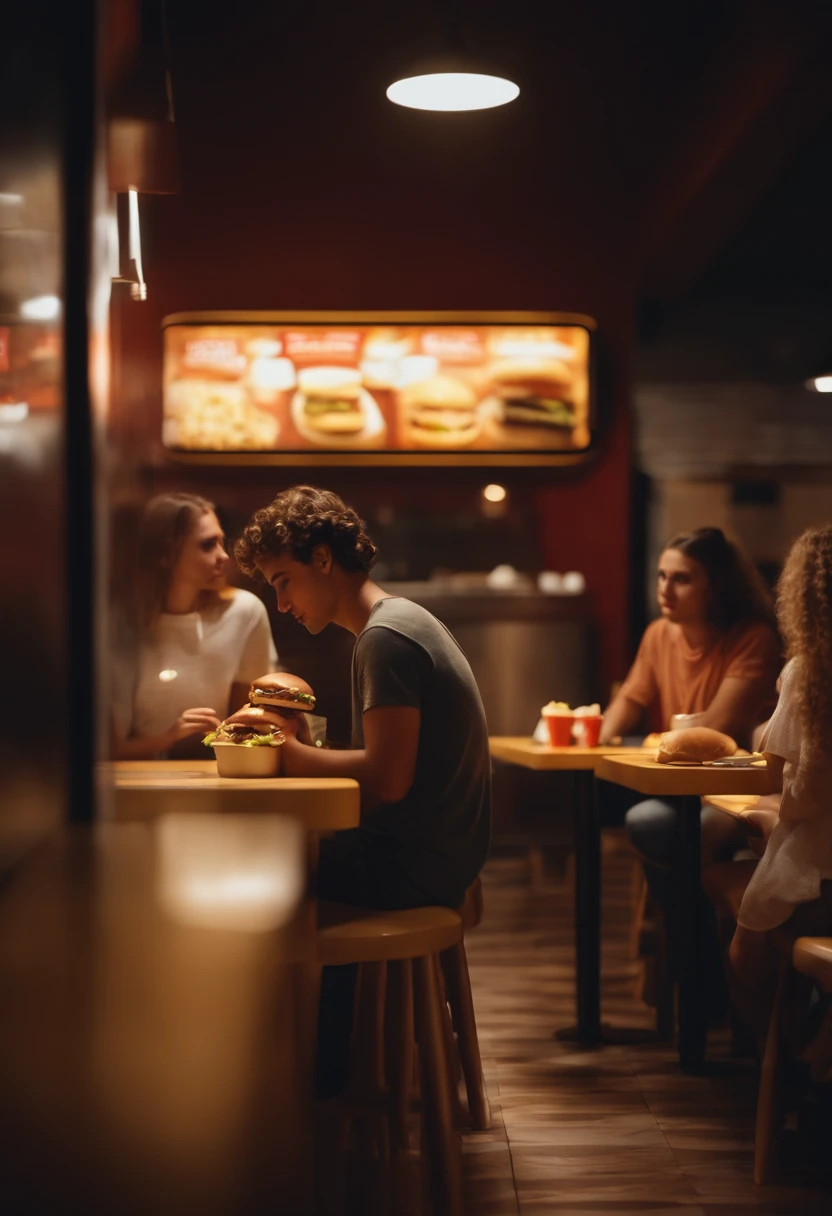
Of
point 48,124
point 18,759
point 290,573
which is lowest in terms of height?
point 18,759

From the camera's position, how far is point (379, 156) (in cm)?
577

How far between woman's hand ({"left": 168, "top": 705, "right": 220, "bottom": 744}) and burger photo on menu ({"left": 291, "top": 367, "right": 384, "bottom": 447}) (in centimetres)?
320

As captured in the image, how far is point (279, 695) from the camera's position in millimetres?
2273

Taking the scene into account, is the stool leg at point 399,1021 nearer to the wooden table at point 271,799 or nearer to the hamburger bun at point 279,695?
the wooden table at point 271,799

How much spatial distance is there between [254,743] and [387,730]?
253 millimetres

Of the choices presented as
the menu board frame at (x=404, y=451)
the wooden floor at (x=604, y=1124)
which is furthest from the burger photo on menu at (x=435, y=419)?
the wooden floor at (x=604, y=1124)

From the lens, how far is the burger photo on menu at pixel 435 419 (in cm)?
570

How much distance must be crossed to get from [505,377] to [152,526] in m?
3.22

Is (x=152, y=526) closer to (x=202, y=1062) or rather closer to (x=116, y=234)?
(x=116, y=234)

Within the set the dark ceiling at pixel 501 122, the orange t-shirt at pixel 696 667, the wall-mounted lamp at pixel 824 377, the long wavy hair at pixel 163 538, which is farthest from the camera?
the wall-mounted lamp at pixel 824 377

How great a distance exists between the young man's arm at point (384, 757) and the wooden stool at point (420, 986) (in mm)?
212

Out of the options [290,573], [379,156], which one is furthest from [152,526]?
[379,156]

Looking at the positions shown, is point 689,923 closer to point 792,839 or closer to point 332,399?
point 792,839

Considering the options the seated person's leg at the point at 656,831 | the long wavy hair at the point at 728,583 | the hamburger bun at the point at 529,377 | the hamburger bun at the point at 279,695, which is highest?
the hamburger bun at the point at 529,377
